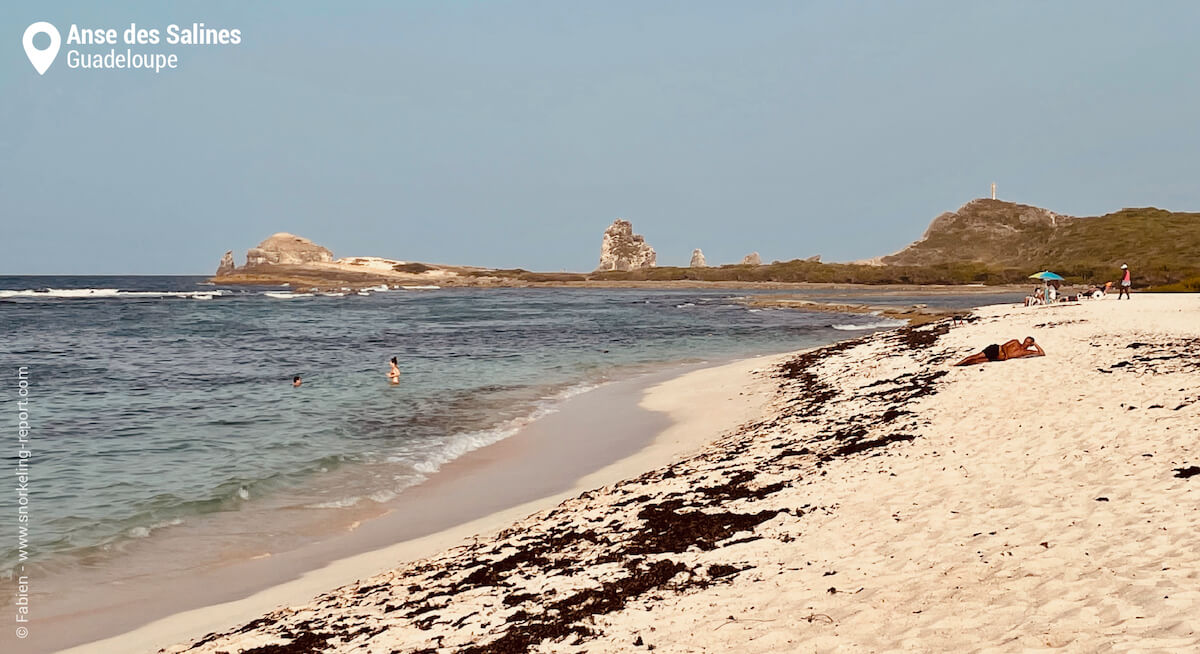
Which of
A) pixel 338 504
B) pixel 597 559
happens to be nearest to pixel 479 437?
pixel 338 504

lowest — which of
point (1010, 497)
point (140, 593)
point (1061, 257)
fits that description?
point (140, 593)

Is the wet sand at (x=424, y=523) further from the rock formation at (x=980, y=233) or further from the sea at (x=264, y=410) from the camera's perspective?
the rock formation at (x=980, y=233)

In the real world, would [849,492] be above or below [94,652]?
above

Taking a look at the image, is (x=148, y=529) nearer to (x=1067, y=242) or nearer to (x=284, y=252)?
(x=1067, y=242)

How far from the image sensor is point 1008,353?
18.3 meters

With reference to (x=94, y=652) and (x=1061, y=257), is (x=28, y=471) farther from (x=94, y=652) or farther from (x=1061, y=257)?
(x=1061, y=257)

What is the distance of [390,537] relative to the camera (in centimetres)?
1073

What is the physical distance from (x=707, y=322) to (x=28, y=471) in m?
43.4

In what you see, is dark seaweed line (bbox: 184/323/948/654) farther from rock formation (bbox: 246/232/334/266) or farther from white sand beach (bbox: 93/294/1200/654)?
rock formation (bbox: 246/232/334/266)

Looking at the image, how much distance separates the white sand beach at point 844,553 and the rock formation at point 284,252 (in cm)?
18735

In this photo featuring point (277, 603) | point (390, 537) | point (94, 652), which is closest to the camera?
point (94, 652)

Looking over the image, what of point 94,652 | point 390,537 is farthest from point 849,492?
point 94,652

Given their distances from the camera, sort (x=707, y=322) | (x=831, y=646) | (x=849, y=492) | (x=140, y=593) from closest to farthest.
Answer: (x=831, y=646) < (x=140, y=593) < (x=849, y=492) < (x=707, y=322)

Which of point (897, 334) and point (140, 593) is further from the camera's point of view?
point (897, 334)
